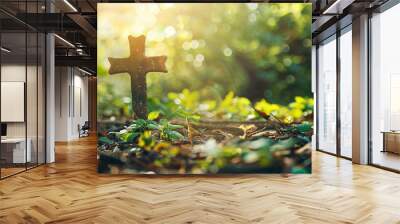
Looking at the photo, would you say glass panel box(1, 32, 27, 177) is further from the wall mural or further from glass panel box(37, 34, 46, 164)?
the wall mural

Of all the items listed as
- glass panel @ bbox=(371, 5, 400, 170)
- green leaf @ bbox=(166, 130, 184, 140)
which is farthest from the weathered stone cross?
glass panel @ bbox=(371, 5, 400, 170)

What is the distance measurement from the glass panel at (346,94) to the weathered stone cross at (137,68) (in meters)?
4.72

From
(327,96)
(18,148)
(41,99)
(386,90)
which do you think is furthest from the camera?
(327,96)

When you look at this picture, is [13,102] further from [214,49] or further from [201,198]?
[201,198]

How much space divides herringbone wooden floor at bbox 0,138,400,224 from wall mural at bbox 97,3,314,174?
1.24 ft

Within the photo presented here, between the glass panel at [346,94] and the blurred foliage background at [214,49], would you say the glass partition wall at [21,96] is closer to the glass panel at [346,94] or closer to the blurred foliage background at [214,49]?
the blurred foliage background at [214,49]

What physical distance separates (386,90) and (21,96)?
658cm

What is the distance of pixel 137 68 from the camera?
6.21m

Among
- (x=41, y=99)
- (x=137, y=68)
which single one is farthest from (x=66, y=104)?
(x=137, y=68)

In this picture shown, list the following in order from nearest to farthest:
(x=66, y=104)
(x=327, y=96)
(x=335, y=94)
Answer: (x=335, y=94) → (x=327, y=96) → (x=66, y=104)

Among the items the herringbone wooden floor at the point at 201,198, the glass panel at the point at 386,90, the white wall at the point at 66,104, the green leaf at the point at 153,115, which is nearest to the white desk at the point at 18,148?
the herringbone wooden floor at the point at 201,198

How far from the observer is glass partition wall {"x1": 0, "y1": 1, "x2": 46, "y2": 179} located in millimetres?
5996

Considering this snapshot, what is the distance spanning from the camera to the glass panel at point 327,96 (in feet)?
31.4

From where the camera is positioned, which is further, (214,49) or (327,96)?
(327,96)
